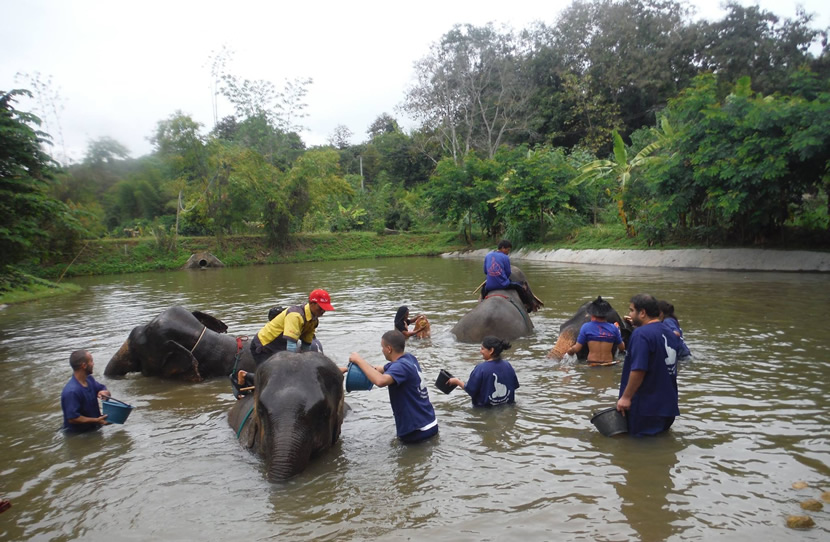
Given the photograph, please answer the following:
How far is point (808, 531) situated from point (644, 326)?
174 cm

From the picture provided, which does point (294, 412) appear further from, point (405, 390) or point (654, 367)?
point (654, 367)

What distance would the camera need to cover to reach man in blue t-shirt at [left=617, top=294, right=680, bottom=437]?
4.73 metres

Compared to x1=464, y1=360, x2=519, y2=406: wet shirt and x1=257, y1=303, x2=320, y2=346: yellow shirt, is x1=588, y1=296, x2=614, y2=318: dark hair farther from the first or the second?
x1=257, y1=303, x2=320, y2=346: yellow shirt

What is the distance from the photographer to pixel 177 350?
782 cm

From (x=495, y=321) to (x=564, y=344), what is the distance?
58.6 inches

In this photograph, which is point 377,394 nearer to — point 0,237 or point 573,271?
point 0,237

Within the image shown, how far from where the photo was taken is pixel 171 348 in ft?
25.7

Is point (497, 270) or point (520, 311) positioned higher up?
point (497, 270)

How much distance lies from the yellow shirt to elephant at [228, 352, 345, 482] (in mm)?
1152

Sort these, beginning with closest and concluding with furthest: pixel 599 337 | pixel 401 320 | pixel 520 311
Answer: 1. pixel 599 337
2. pixel 401 320
3. pixel 520 311

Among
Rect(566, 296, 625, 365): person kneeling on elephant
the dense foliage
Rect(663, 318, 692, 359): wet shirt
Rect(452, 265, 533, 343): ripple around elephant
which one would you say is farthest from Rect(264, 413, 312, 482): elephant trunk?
the dense foliage

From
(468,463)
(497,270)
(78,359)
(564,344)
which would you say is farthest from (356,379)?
(497,270)

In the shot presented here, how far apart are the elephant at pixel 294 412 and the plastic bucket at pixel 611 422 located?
2251mm

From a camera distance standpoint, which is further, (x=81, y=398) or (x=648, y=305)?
(x=81, y=398)
